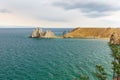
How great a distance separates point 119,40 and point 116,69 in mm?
120618

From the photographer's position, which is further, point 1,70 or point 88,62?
point 88,62

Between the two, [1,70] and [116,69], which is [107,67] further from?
[1,70]

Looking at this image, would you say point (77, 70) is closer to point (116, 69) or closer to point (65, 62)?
point (65, 62)

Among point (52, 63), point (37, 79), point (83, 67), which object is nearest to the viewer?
point (37, 79)

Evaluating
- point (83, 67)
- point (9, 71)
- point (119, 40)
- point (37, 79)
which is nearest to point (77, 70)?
point (83, 67)

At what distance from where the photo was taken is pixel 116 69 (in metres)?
57.3

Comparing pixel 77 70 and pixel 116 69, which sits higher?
pixel 116 69

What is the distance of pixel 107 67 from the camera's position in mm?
89500

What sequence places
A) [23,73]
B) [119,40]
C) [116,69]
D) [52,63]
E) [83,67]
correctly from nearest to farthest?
[116,69] < [23,73] < [83,67] < [52,63] < [119,40]

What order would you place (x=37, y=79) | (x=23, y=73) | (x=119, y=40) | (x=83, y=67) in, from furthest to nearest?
(x=119, y=40), (x=83, y=67), (x=23, y=73), (x=37, y=79)

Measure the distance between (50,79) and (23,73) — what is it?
38.9ft

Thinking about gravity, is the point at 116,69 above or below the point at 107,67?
above

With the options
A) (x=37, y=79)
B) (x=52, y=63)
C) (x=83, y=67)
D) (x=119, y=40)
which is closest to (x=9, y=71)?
(x=37, y=79)

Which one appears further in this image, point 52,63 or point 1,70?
point 52,63
